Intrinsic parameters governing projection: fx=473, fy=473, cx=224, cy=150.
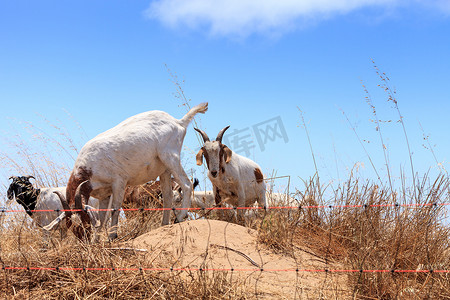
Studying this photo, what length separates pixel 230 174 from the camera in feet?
29.9

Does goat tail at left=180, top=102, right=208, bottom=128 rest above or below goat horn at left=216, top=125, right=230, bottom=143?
above

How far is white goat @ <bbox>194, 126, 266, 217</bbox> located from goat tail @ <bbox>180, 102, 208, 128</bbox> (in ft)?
1.65

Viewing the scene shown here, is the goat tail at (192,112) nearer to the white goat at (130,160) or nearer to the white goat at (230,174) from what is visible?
the white goat at (130,160)

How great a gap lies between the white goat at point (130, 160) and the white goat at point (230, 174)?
0.78m

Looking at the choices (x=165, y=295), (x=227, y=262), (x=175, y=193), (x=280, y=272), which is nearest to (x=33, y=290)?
(x=165, y=295)

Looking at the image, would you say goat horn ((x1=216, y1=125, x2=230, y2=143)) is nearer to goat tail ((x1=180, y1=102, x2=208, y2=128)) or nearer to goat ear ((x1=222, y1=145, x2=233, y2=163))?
goat ear ((x1=222, y1=145, x2=233, y2=163))

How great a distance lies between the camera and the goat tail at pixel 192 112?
8.33 meters

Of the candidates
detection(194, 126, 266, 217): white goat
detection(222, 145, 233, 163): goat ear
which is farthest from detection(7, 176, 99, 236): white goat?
detection(222, 145, 233, 163): goat ear

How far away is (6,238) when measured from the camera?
24.1 feet

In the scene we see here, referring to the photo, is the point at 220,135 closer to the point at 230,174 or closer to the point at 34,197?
the point at 230,174

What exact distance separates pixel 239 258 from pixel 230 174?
3.67 metres

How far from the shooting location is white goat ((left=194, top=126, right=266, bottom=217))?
8.62 meters

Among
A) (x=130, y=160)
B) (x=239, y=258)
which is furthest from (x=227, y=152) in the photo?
(x=239, y=258)

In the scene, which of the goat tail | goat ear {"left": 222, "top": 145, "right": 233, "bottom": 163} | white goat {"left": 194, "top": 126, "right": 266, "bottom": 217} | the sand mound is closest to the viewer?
the sand mound
